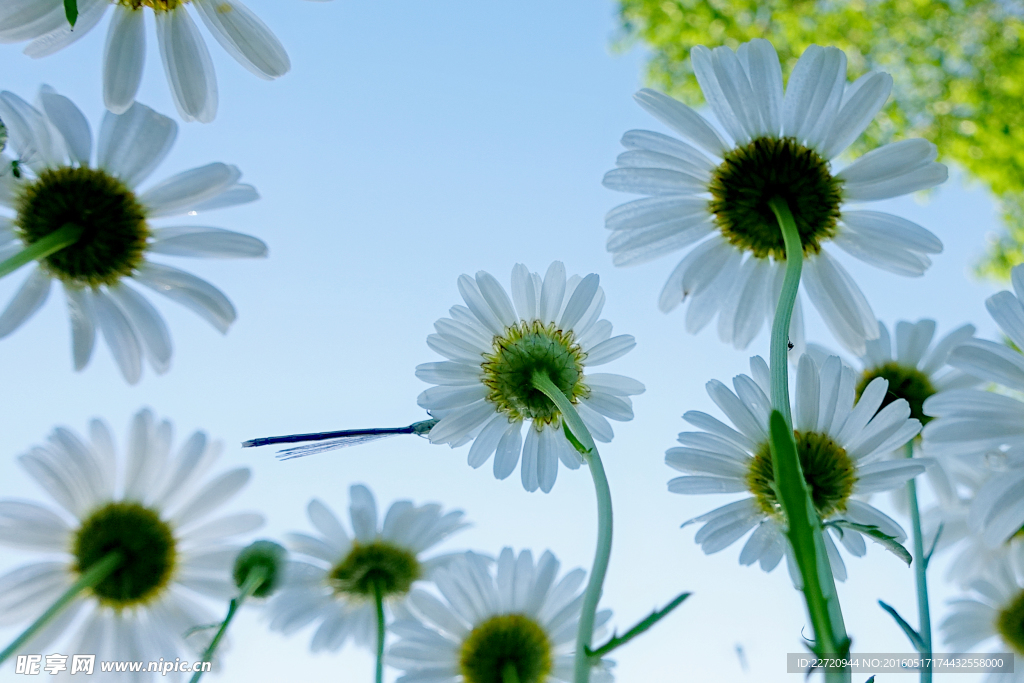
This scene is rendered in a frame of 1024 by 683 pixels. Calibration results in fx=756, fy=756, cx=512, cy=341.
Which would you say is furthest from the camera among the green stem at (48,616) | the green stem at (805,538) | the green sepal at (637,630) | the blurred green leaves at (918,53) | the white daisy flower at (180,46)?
the blurred green leaves at (918,53)

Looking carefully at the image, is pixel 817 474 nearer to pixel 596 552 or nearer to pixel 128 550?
pixel 596 552

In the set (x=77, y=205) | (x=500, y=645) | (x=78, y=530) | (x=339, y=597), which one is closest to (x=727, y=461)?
(x=500, y=645)

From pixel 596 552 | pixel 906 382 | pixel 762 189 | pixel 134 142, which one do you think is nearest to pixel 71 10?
pixel 134 142

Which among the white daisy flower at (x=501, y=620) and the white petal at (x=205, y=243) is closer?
the white petal at (x=205, y=243)

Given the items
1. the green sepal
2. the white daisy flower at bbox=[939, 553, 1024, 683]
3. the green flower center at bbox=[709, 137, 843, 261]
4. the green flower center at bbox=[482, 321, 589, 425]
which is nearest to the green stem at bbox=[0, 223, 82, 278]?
the green flower center at bbox=[482, 321, 589, 425]

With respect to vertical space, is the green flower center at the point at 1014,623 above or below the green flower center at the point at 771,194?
below

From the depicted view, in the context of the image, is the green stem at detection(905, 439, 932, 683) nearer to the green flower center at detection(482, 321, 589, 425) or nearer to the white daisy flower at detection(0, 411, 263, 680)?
the green flower center at detection(482, 321, 589, 425)

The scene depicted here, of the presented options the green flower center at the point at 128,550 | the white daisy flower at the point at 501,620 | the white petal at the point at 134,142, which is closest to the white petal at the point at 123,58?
the white petal at the point at 134,142

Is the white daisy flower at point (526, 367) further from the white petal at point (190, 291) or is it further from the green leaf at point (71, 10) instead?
the green leaf at point (71, 10)
